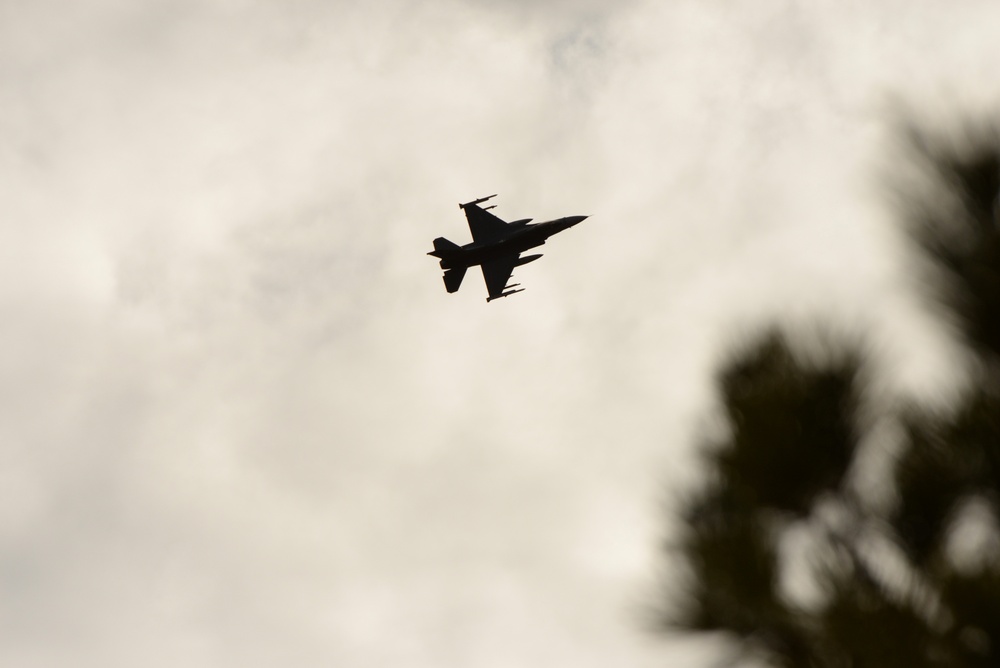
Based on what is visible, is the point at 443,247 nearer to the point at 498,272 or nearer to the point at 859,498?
the point at 498,272

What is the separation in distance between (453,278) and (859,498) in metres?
27.2

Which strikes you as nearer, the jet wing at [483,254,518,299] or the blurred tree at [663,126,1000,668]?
the blurred tree at [663,126,1000,668]

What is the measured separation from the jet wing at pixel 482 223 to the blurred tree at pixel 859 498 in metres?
27.4

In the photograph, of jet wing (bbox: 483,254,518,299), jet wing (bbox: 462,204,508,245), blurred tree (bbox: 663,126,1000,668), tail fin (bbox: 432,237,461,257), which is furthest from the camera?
jet wing (bbox: 462,204,508,245)

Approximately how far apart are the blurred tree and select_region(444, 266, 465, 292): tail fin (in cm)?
2636

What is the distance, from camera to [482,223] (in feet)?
108

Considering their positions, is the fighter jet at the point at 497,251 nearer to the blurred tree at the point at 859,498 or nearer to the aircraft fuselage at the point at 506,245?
the aircraft fuselage at the point at 506,245

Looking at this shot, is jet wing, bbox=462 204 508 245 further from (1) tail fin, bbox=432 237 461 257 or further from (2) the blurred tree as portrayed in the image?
(2) the blurred tree

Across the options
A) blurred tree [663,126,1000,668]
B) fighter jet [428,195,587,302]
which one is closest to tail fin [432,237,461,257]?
fighter jet [428,195,587,302]

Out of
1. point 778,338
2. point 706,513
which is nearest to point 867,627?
point 706,513

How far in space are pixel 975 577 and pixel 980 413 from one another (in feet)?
2.71

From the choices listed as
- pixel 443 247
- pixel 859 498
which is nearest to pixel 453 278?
pixel 443 247

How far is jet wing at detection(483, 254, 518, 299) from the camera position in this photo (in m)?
32.0

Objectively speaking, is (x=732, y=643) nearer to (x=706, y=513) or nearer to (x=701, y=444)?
(x=706, y=513)
